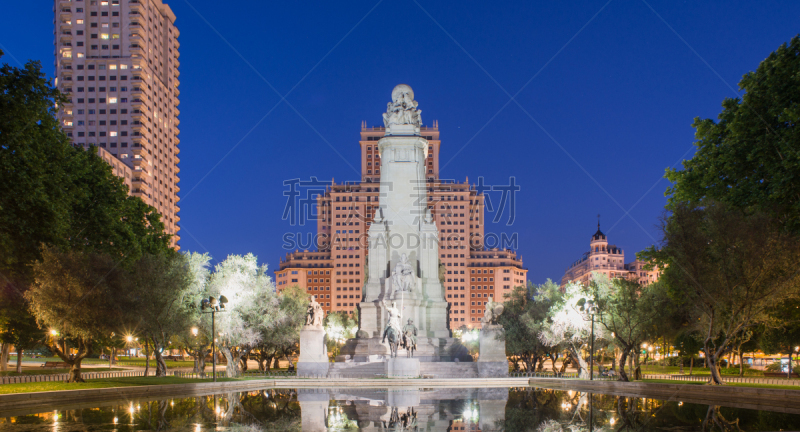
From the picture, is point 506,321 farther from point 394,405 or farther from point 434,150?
point 434,150

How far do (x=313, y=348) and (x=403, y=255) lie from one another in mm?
11681

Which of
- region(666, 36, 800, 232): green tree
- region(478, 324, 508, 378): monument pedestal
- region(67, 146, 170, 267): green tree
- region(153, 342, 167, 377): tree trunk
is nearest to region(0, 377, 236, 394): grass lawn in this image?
region(153, 342, 167, 377): tree trunk

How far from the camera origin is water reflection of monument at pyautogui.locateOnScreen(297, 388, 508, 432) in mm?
16531

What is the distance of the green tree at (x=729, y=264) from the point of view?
27.1m

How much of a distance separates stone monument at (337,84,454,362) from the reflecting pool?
22273mm

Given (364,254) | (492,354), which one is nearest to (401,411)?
(492,354)

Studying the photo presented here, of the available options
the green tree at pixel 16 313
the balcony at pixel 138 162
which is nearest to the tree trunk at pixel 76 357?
the green tree at pixel 16 313

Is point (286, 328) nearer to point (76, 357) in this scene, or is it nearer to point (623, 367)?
point (76, 357)

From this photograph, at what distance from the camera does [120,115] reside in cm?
12131

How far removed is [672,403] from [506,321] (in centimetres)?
3031

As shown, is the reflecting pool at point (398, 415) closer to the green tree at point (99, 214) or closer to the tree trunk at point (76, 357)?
the tree trunk at point (76, 357)

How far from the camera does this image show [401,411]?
19.9m

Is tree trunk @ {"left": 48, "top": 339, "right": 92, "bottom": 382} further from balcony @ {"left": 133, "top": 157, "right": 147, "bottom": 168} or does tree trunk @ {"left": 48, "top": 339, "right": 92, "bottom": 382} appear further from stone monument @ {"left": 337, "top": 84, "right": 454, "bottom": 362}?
balcony @ {"left": 133, "top": 157, "right": 147, "bottom": 168}

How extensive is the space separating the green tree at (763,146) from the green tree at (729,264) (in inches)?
60.7
